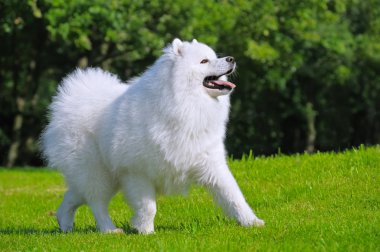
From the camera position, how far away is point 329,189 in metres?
10.1

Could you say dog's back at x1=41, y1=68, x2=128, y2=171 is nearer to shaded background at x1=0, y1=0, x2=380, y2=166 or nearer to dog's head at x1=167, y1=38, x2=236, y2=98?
dog's head at x1=167, y1=38, x2=236, y2=98

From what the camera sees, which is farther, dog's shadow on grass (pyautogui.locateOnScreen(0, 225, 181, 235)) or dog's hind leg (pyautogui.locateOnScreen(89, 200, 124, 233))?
dog's hind leg (pyautogui.locateOnScreen(89, 200, 124, 233))

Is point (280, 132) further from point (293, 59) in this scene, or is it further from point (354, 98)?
point (293, 59)

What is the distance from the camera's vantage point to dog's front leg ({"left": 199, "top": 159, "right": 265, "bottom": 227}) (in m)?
8.05

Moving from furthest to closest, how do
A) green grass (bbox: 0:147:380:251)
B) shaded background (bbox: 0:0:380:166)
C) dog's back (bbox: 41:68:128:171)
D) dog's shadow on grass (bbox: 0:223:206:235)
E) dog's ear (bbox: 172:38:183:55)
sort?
shaded background (bbox: 0:0:380:166) < dog's back (bbox: 41:68:128:171) < dog's shadow on grass (bbox: 0:223:206:235) < dog's ear (bbox: 172:38:183:55) < green grass (bbox: 0:147:380:251)

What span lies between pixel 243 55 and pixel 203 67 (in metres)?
19.1

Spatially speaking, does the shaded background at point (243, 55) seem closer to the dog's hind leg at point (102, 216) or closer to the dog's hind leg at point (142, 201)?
the dog's hind leg at point (102, 216)

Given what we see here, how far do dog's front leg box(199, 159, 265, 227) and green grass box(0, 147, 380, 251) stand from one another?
136 millimetres

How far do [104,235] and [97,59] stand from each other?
1844 cm

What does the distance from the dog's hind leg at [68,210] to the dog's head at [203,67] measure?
224cm

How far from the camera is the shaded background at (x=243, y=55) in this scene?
884 inches

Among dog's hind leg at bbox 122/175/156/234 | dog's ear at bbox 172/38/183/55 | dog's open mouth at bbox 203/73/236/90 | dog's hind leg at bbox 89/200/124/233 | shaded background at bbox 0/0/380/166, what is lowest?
shaded background at bbox 0/0/380/166

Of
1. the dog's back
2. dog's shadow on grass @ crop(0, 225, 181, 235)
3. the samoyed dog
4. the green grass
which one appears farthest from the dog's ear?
dog's shadow on grass @ crop(0, 225, 181, 235)

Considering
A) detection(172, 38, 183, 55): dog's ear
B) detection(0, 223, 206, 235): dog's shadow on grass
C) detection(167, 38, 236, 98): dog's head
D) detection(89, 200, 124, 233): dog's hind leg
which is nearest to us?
detection(167, 38, 236, 98): dog's head
